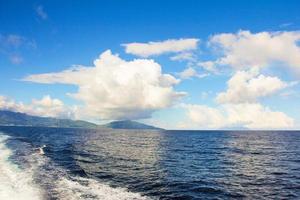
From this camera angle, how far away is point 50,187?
38969mm

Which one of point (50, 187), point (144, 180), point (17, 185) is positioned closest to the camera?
point (50, 187)

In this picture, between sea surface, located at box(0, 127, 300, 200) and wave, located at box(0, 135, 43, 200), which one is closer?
wave, located at box(0, 135, 43, 200)

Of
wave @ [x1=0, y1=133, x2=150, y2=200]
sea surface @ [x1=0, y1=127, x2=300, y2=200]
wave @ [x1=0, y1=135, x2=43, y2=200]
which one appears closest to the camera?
wave @ [x1=0, y1=135, x2=43, y2=200]

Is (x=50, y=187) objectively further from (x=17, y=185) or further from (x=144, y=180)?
(x=144, y=180)

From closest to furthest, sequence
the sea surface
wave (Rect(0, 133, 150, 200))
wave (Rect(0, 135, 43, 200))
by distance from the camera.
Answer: wave (Rect(0, 135, 43, 200))
wave (Rect(0, 133, 150, 200))
the sea surface

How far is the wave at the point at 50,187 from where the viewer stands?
34.5m

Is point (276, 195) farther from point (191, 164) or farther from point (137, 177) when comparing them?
point (191, 164)

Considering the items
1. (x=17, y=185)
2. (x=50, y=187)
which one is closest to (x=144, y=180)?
(x=50, y=187)

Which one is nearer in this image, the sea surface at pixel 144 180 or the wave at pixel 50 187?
the wave at pixel 50 187

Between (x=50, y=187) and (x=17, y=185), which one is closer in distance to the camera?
(x=50, y=187)

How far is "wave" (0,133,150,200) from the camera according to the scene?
113ft

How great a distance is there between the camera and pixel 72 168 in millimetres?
54719

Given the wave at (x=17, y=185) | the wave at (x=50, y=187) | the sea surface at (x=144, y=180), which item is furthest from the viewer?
the sea surface at (x=144, y=180)

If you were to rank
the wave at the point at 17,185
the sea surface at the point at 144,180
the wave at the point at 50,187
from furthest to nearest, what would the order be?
1. the sea surface at the point at 144,180
2. the wave at the point at 50,187
3. the wave at the point at 17,185
